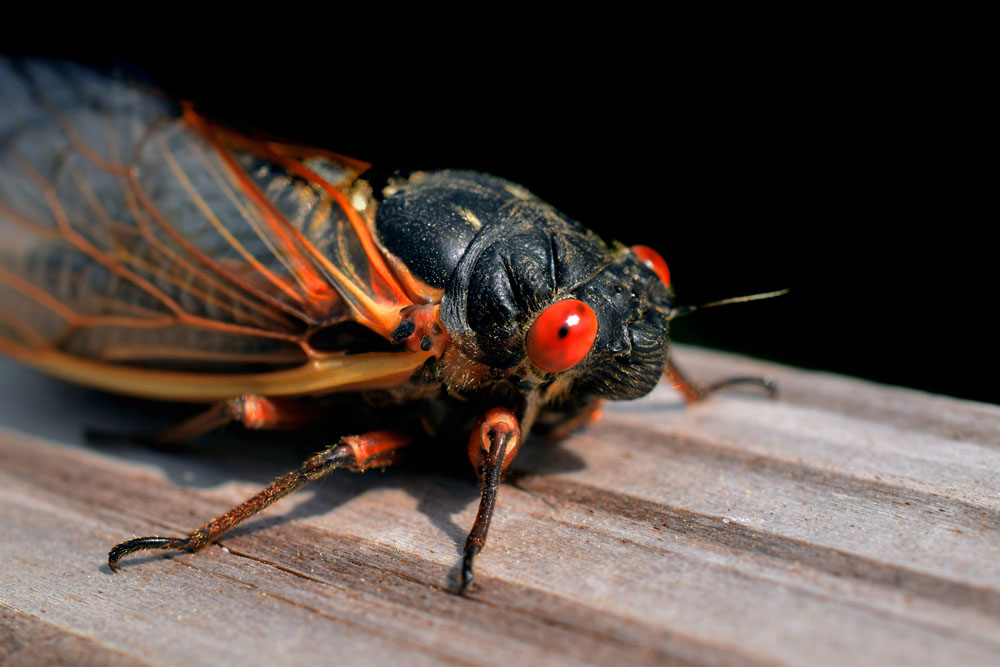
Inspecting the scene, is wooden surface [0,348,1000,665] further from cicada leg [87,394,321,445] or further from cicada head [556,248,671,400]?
cicada head [556,248,671,400]

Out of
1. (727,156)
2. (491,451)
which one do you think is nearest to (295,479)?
(491,451)

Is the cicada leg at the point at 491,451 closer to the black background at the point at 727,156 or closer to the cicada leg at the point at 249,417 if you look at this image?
the cicada leg at the point at 249,417

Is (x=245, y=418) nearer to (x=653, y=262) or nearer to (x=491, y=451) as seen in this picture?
(x=491, y=451)

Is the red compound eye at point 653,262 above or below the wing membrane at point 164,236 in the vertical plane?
above

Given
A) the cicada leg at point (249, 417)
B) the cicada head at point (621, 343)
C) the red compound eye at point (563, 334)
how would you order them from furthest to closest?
the cicada leg at point (249, 417) < the cicada head at point (621, 343) < the red compound eye at point (563, 334)

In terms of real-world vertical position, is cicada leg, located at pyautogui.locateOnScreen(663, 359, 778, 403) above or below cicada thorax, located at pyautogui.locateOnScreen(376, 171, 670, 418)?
below

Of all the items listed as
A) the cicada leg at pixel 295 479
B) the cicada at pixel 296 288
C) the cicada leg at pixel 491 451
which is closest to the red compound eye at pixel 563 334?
the cicada at pixel 296 288

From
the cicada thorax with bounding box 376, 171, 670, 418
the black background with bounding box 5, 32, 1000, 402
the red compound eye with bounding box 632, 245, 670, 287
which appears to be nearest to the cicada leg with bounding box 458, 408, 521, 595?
the cicada thorax with bounding box 376, 171, 670, 418

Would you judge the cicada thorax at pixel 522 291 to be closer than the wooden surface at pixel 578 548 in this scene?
No
